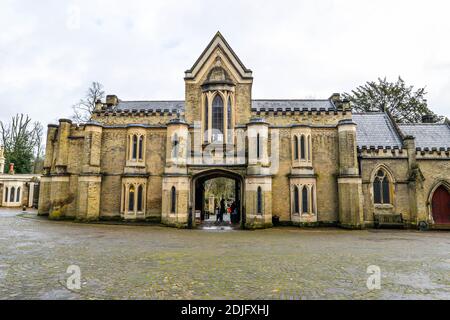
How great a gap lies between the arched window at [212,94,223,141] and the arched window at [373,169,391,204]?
1222cm

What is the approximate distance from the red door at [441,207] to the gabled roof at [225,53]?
17.0 metres

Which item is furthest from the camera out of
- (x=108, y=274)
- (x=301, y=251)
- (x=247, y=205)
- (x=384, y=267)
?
(x=247, y=205)

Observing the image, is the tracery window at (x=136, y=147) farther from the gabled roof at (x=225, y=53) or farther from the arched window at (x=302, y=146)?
the arched window at (x=302, y=146)

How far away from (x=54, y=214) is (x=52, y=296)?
19146 mm

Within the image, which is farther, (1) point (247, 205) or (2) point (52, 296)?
(1) point (247, 205)

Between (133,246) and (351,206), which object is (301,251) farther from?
(351,206)

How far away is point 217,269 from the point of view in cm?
794

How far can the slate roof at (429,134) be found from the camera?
23266 millimetres

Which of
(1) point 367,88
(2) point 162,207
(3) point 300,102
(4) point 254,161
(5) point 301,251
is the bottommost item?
(5) point 301,251

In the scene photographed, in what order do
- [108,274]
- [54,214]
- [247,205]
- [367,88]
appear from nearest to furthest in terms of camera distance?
[108,274] < [247,205] < [54,214] < [367,88]

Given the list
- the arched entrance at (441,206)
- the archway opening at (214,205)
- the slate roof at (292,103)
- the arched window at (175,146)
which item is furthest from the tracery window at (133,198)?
the arched entrance at (441,206)

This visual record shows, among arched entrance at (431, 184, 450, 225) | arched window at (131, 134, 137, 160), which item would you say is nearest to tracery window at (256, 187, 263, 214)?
arched window at (131, 134, 137, 160)

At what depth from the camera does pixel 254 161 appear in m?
19.9
